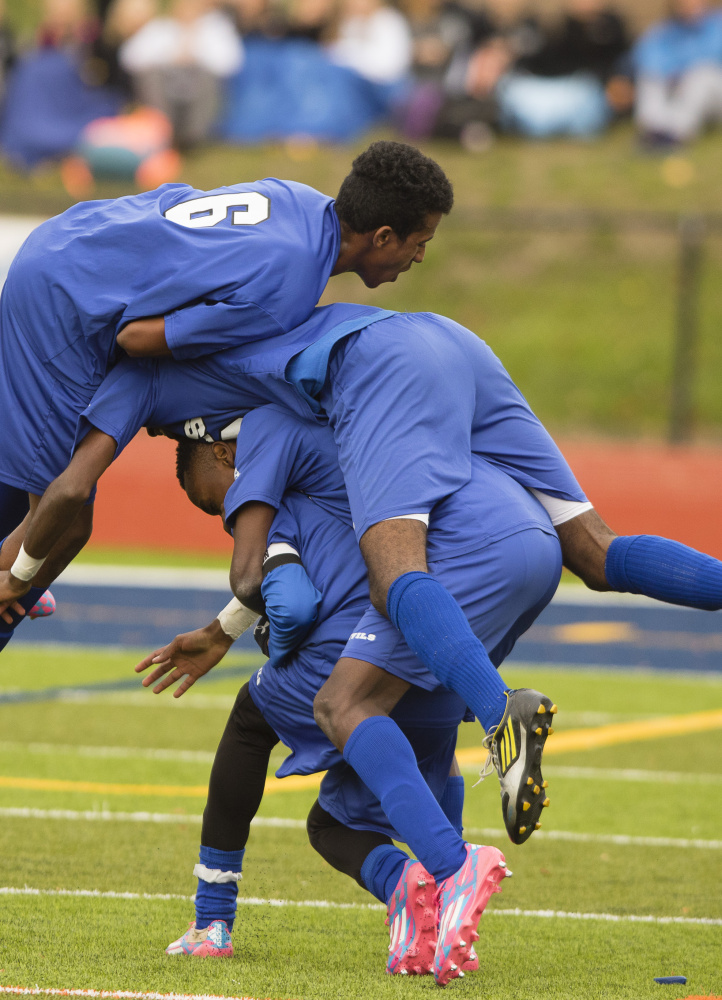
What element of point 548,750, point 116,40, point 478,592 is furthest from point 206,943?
point 116,40

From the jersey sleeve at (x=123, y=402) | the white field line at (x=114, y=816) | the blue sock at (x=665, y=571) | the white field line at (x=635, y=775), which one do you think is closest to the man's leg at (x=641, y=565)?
the blue sock at (x=665, y=571)

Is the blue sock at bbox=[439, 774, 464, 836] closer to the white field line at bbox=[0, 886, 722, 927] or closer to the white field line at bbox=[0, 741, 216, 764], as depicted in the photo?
the white field line at bbox=[0, 886, 722, 927]

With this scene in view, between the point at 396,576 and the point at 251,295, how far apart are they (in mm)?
888

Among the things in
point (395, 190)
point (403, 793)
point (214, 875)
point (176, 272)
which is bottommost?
point (214, 875)

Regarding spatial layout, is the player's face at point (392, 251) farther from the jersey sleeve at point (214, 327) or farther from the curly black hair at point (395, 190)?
the jersey sleeve at point (214, 327)

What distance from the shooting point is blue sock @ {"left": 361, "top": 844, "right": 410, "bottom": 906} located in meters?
3.34

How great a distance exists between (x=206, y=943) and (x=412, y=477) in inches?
50.9

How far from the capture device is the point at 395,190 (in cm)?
369

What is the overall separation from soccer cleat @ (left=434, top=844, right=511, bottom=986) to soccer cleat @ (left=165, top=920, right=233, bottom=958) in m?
0.71

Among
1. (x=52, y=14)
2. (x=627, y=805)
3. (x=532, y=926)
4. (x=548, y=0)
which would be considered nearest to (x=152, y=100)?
(x=52, y=14)

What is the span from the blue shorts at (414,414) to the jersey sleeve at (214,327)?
27 cm

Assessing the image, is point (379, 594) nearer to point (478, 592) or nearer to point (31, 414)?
point (478, 592)

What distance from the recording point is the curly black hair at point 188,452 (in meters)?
3.83

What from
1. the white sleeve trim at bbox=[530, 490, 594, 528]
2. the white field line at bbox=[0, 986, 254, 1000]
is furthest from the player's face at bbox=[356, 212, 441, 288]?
the white field line at bbox=[0, 986, 254, 1000]
